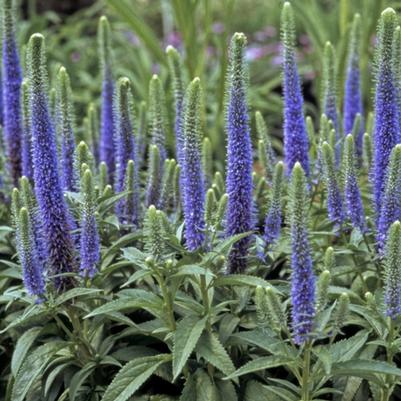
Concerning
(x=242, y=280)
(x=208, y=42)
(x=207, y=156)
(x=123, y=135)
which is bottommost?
(x=242, y=280)

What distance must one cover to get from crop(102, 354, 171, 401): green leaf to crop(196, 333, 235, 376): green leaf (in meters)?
0.17

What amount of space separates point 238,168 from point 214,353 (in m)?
0.77

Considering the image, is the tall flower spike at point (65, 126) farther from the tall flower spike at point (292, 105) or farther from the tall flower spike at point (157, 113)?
the tall flower spike at point (292, 105)

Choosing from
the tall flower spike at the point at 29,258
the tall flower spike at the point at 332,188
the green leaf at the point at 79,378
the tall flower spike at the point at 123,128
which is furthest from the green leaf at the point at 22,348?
the tall flower spike at the point at 332,188

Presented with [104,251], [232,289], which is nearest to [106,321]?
[104,251]

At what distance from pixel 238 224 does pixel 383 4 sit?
4.42 meters

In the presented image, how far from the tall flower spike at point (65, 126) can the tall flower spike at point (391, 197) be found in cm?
152

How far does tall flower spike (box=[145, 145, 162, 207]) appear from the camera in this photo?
3.74 m

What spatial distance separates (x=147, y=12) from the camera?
1479 centimetres

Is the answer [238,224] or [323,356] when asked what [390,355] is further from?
[238,224]

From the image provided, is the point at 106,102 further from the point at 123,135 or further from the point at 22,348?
the point at 22,348

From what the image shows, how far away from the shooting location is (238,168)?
3.18 m

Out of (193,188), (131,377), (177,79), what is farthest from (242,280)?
(177,79)

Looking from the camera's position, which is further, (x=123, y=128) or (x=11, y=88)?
(x=11, y=88)
